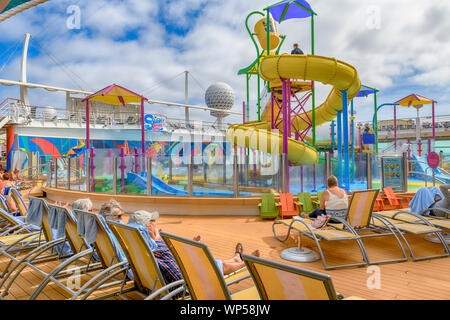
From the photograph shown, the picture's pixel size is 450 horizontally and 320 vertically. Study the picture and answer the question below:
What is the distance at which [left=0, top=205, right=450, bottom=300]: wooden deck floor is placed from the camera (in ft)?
10.7

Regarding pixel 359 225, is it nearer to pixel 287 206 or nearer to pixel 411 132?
pixel 287 206

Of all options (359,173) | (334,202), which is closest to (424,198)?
(334,202)

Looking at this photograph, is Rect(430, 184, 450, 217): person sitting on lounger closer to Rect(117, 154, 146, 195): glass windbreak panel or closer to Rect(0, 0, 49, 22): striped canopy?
Rect(117, 154, 146, 195): glass windbreak panel

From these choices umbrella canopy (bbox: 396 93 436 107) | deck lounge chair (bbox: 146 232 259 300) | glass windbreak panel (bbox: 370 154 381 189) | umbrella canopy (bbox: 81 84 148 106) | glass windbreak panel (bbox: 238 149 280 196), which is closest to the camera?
deck lounge chair (bbox: 146 232 259 300)

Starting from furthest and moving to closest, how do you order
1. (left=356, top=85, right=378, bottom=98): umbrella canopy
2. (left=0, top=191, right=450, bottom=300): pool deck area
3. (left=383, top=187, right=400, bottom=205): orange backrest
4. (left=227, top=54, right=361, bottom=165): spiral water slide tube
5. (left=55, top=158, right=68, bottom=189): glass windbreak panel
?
(left=356, top=85, right=378, bottom=98): umbrella canopy < (left=55, top=158, right=68, bottom=189): glass windbreak panel < (left=227, top=54, right=361, bottom=165): spiral water slide tube < (left=383, top=187, right=400, bottom=205): orange backrest < (left=0, top=191, right=450, bottom=300): pool deck area

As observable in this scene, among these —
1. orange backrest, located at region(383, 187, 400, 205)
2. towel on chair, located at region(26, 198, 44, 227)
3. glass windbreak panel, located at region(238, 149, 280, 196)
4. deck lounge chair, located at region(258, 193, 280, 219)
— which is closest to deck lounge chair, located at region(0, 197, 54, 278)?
towel on chair, located at region(26, 198, 44, 227)

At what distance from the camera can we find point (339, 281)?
3520 mm

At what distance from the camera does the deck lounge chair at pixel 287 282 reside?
1.43m

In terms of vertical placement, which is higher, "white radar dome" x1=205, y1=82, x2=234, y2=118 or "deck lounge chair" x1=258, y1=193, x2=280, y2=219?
"white radar dome" x1=205, y1=82, x2=234, y2=118

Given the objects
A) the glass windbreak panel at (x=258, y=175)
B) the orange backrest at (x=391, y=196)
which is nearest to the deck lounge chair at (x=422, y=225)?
the orange backrest at (x=391, y=196)

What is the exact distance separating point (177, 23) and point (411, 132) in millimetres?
32082

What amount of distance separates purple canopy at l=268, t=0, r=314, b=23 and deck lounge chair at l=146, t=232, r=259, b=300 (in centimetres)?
1056
